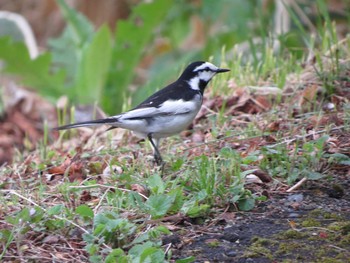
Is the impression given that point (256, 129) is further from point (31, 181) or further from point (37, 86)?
point (37, 86)

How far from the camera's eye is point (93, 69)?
7.74 meters

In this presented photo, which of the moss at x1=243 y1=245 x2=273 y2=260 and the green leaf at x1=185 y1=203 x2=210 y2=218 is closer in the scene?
the moss at x1=243 y1=245 x2=273 y2=260

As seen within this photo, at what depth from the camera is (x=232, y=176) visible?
14.5 feet

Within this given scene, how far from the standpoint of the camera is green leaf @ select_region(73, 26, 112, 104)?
765cm

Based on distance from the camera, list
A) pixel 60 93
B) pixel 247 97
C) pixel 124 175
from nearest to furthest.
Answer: pixel 124 175 < pixel 247 97 < pixel 60 93

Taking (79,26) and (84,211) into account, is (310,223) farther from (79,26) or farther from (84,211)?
(79,26)

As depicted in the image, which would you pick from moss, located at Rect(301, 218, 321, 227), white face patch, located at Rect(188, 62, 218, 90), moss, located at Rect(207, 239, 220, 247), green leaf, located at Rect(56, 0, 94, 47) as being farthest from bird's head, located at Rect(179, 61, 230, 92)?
green leaf, located at Rect(56, 0, 94, 47)

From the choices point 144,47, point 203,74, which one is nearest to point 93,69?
point 144,47

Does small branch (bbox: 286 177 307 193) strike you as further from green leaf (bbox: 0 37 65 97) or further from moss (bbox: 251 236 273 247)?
green leaf (bbox: 0 37 65 97)

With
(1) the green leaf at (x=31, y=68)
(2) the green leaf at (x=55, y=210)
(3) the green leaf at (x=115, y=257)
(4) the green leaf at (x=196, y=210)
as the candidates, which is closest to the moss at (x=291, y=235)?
(4) the green leaf at (x=196, y=210)

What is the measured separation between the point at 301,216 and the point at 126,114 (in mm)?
1378

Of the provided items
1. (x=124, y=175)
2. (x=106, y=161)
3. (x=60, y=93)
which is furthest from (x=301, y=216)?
(x=60, y=93)

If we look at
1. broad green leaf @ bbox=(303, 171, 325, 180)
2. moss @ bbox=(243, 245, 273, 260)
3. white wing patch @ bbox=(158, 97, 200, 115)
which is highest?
white wing patch @ bbox=(158, 97, 200, 115)

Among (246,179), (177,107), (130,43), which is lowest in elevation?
(246,179)
